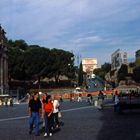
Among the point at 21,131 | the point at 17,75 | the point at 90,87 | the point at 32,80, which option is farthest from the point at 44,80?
the point at 21,131

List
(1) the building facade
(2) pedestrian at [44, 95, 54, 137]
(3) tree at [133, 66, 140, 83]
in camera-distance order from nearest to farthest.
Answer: (2) pedestrian at [44, 95, 54, 137], (1) the building facade, (3) tree at [133, 66, 140, 83]

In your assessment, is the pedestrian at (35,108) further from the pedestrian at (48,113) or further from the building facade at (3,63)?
the building facade at (3,63)

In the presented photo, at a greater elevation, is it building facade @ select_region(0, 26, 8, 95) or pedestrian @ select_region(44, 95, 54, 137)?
building facade @ select_region(0, 26, 8, 95)

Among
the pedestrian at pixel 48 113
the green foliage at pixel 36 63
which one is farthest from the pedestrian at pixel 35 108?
the green foliage at pixel 36 63

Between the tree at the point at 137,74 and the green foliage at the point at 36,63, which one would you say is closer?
the green foliage at the point at 36,63

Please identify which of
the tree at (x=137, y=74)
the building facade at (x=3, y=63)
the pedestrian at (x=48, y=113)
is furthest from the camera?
the tree at (x=137, y=74)

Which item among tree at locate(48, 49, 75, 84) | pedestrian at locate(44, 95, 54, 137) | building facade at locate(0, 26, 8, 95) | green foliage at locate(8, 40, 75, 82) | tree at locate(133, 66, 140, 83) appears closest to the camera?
pedestrian at locate(44, 95, 54, 137)

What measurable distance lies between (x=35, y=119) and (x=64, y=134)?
1.27 m

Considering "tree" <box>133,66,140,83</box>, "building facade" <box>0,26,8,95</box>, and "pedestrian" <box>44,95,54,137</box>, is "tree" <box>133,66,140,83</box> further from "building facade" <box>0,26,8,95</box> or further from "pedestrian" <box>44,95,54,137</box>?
"pedestrian" <box>44,95,54,137</box>

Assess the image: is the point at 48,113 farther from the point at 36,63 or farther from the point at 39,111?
the point at 36,63

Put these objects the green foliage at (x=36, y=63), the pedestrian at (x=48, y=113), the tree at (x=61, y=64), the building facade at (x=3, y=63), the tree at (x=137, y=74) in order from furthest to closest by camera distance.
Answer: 1. the tree at (x=137, y=74)
2. the tree at (x=61, y=64)
3. the green foliage at (x=36, y=63)
4. the building facade at (x=3, y=63)
5. the pedestrian at (x=48, y=113)

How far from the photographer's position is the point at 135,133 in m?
20.0

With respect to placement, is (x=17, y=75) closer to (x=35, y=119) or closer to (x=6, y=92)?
(x=6, y=92)

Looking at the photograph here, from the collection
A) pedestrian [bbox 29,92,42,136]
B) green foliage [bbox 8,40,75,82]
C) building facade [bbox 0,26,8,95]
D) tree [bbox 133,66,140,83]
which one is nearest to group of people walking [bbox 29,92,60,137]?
pedestrian [bbox 29,92,42,136]
